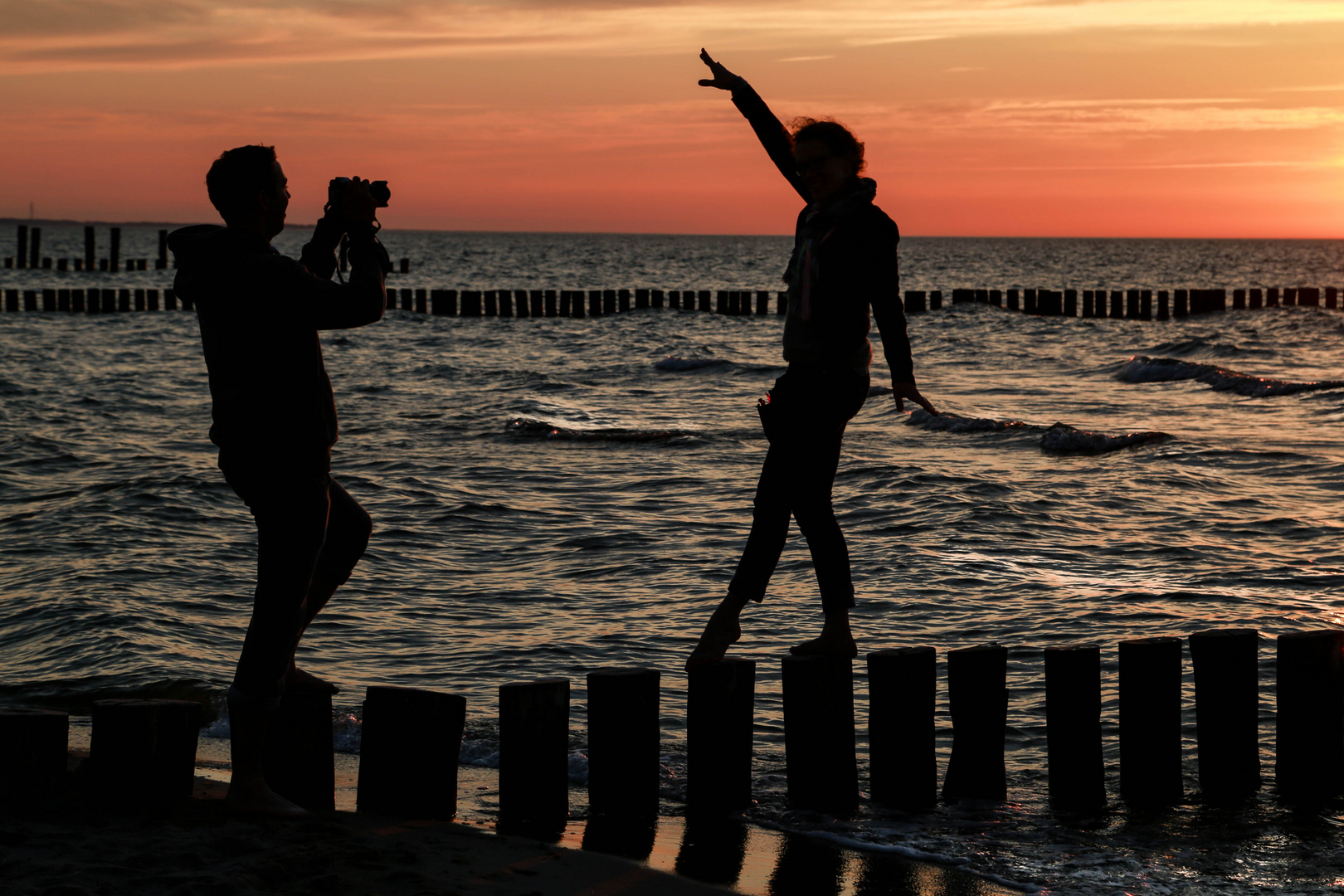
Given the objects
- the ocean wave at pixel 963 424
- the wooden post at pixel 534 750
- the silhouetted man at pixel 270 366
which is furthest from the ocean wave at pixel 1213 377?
the silhouetted man at pixel 270 366

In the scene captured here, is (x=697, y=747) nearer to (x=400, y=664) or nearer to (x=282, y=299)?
(x=282, y=299)

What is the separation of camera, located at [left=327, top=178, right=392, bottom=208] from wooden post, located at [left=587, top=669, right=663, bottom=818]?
5.34 ft

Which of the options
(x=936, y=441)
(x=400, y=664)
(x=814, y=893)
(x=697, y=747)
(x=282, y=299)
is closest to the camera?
(x=282, y=299)

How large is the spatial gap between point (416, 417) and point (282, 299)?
14.2 metres

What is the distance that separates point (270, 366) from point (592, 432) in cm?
1229

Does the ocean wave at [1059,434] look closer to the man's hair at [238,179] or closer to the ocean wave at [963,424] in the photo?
the ocean wave at [963,424]

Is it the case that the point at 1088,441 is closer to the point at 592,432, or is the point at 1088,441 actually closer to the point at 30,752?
the point at 592,432

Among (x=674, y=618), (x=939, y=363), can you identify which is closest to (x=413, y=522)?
(x=674, y=618)

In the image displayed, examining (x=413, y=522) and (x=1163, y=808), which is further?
(x=413, y=522)

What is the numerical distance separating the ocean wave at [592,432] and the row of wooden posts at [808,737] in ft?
35.4

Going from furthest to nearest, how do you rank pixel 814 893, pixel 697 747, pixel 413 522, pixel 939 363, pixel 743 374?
1. pixel 939 363
2. pixel 743 374
3. pixel 413 522
4. pixel 697 747
5. pixel 814 893

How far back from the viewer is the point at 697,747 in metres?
4.32

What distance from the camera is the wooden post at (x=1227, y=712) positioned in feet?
14.8

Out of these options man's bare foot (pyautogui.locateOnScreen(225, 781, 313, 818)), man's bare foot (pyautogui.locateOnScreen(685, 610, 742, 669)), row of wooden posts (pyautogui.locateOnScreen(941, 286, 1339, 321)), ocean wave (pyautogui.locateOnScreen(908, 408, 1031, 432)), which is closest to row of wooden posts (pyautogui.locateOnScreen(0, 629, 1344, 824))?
man's bare foot (pyautogui.locateOnScreen(685, 610, 742, 669))
